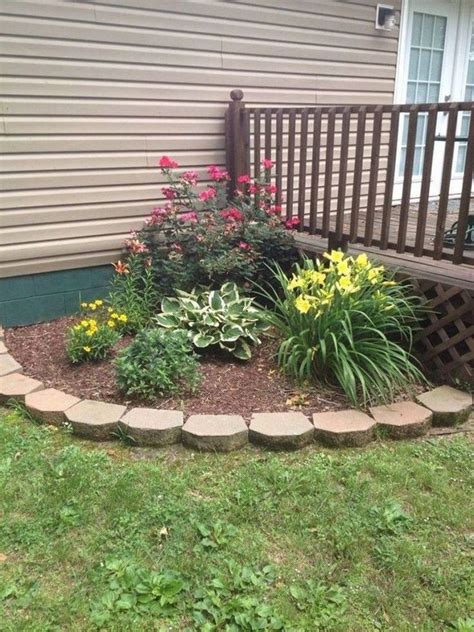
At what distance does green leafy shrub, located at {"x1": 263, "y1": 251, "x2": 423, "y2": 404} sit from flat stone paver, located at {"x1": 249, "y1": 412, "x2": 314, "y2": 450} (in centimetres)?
38

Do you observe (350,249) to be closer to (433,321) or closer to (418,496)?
(433,321)

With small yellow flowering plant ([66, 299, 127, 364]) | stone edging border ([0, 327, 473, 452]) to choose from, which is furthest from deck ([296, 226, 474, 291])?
small yellow flowering plant ([66, 299, 127, 364])

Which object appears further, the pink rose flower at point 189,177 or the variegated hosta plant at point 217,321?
the pink rose flower at point 189,177

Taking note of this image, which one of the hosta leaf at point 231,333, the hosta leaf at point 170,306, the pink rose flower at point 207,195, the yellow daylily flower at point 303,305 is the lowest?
the hosta leaf at point 231,333

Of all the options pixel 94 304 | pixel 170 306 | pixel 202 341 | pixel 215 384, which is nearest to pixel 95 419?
pixel 215 384

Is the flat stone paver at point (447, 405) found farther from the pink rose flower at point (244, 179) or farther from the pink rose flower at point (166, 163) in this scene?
the pink rose flower at point (166, 163)

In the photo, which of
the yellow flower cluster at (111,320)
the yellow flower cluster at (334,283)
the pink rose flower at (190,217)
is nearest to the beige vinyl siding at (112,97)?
the pink rose flower at (190,217)

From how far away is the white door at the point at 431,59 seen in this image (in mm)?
5922

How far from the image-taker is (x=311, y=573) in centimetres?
193

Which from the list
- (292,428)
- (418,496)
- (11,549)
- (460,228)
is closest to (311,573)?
(418,496)

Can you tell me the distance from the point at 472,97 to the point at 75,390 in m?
6.15

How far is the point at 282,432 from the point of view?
8.65ft

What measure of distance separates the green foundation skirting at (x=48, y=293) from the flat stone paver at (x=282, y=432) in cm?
203

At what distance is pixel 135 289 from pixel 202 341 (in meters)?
0.93
